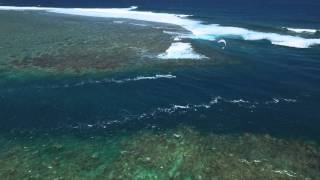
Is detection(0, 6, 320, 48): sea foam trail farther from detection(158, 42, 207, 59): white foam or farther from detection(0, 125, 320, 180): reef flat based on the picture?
detection(0, 125, 320, 180): reef flat

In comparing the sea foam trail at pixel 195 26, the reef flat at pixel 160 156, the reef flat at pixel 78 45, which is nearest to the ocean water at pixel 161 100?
the reef flat at pixel 160 156

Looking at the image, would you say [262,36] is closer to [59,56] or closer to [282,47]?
[282,47]

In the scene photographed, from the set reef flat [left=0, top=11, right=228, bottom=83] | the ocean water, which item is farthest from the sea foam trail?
reef flat [left=0, top=11, right=228, bottom=83]

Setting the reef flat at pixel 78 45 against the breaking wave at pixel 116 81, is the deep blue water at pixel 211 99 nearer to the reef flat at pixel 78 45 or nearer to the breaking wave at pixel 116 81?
the breaking wave at pixel 116 81

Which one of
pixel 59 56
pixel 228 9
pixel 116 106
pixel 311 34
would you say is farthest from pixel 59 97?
pixel 228 9

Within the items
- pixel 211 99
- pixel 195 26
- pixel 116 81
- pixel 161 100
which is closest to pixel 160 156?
pixel 161 100

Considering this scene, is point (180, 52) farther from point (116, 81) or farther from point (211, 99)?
point (211, 99)
